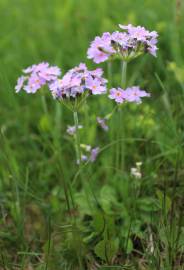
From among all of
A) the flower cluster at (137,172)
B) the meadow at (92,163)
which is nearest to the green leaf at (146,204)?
the meadow at (92,163)

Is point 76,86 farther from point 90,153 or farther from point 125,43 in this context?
point 90,153

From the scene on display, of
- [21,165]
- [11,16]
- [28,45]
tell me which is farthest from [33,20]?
[21,165]

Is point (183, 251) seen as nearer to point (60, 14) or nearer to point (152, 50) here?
point (152, 50)

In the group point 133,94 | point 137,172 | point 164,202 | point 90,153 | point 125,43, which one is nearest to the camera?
point 164,202

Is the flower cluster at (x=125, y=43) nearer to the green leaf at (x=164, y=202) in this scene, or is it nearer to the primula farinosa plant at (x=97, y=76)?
the primula farinosa plant at (x=97, y=76)

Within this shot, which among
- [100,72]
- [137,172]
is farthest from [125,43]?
[137,172]

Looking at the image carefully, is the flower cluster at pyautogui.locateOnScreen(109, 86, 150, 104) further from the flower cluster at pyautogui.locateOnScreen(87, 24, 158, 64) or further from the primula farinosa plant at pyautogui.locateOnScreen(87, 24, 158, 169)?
the flower cluster at pyautogui.locateOnScreen(87, 24, 158, 64)
